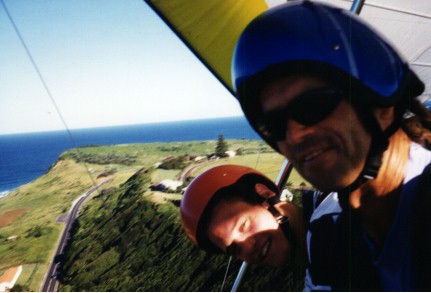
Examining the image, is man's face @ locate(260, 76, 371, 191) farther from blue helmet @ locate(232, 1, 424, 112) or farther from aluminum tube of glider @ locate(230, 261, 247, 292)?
aluminum tube of glider @ locate(230, 261, 247, 292)

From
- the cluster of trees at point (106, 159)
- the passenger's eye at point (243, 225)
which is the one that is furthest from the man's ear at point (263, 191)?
the cluster of trees at point (106, 159)

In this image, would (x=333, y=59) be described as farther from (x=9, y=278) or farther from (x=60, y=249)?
(x=60, y=249)

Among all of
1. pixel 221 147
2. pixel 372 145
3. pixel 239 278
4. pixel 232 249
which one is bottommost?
pixel 221 147

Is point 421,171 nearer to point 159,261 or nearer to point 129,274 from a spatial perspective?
point 159,261

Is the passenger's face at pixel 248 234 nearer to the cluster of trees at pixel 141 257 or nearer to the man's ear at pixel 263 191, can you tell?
the man's ear at pixel 263 191

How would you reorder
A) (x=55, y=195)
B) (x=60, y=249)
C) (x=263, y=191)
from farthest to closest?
(x=55, y=195)
(x=60, y=249)
(x=263, y=191)

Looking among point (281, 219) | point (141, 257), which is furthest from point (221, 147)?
point (281, 219)
